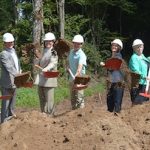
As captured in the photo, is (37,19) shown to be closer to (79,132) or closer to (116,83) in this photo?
(116,83)

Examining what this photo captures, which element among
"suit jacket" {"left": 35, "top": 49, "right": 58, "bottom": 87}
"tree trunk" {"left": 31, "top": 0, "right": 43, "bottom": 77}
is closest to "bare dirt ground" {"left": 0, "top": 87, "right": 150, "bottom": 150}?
"suit jacket" {"left": 35, "top": 49, "right": 58, "bottom": 87}

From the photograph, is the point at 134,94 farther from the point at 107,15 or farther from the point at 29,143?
the point at 107,15

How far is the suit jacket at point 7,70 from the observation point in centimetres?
1005

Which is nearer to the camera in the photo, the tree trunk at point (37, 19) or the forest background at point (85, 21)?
the tree trunk at point (37, 19)

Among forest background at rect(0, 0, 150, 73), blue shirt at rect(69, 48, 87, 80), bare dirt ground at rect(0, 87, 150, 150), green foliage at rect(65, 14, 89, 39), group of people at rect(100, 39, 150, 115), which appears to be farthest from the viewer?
green foliage at rect(65, 14, 89, 39)

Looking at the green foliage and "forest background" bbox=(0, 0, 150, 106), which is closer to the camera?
"forest background" bbox=(0, 0, 150, 106)

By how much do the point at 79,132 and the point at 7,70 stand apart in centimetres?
318

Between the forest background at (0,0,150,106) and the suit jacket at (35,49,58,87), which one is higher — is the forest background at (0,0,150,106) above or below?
above

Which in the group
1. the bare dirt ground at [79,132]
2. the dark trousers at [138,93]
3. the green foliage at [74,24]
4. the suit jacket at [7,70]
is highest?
the green foliage at [74,24]

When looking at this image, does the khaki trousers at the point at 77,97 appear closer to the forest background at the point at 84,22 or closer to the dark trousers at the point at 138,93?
the dark trousers at the point at 138,93

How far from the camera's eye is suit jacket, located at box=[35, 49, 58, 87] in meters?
10.0

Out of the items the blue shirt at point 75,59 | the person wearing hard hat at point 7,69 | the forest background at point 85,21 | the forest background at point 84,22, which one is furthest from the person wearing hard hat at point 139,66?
the forest background at point 85,21

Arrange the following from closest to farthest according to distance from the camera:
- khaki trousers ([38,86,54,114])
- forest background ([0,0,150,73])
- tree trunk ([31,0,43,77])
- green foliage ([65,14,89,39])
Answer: khaki trousers ([38,86,54,114]) < tree trunk ([31,0,43,77]) < forest background ([0,0,150,73]) < green foliage ([65,14,89,39])

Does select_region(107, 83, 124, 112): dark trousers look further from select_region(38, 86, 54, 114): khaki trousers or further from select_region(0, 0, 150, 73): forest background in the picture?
select_region(0, 0, 150, 73): forest background
